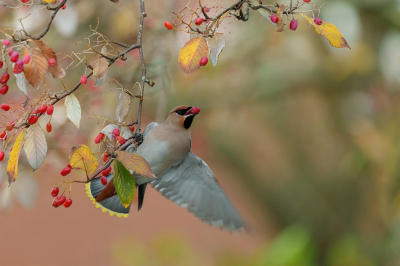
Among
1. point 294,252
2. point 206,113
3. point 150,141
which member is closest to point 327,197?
point 294,252

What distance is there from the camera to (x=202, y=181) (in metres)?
1.58

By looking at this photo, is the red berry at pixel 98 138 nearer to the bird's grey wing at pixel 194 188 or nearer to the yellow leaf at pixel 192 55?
the yellow leaf at pixel 192 55

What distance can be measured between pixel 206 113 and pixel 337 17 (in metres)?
1.07

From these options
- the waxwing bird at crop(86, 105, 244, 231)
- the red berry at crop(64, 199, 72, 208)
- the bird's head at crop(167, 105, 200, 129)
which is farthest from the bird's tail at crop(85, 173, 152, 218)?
the red berry at crop(64, 199, 72, 208)

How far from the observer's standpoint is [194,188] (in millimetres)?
1588

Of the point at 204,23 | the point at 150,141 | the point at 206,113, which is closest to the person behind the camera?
the point at 204,23

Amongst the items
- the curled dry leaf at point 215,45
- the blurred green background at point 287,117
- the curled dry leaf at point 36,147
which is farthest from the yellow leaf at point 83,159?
the blurred green background at point 287,117

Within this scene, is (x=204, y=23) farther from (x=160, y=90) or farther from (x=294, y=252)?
(x=294, y=252)

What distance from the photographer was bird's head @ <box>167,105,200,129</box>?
1.36 metres

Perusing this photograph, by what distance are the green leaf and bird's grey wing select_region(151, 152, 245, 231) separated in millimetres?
752

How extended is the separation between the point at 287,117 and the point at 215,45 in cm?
223

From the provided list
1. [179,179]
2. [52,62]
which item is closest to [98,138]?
[52,62]

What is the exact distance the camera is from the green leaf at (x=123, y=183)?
742 mm

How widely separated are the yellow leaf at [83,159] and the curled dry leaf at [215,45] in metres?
0.31
